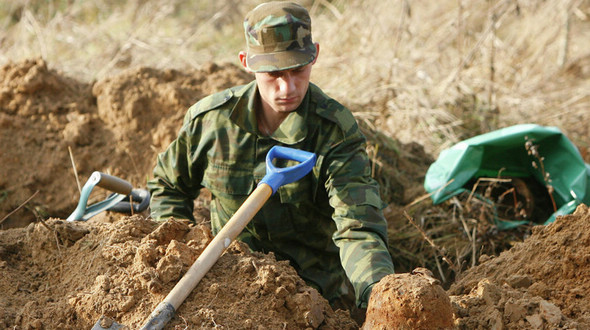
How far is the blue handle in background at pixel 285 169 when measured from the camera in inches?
91.5

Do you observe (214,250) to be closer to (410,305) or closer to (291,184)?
(410,305)

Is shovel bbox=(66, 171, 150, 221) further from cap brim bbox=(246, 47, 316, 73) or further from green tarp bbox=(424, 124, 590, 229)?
green tarp bbox=(424, 124, 590, 229)

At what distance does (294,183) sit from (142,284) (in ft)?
3.39

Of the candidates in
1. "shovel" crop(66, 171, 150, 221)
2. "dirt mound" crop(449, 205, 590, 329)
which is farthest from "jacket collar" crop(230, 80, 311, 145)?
"dirt mound" crop(449, 205, 590, 329)

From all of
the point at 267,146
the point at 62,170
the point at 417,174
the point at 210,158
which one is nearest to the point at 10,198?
the point at 62,170

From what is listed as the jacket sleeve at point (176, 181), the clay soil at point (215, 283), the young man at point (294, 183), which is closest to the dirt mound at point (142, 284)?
the clay soil at point (215, 283)

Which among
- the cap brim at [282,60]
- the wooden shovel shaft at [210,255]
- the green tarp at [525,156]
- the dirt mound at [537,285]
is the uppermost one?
the cap brim at [282,60]

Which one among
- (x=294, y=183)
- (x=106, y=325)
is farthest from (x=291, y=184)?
(x=106, y=325)

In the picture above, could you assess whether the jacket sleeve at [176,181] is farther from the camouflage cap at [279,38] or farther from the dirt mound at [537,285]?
the dirt mound at [537,285]

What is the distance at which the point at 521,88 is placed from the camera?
6320mm

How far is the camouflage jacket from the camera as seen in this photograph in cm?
265

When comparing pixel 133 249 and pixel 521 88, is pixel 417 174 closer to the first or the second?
pixel 521 88

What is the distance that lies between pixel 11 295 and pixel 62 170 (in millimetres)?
2202

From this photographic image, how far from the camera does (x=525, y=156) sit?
4156mm
